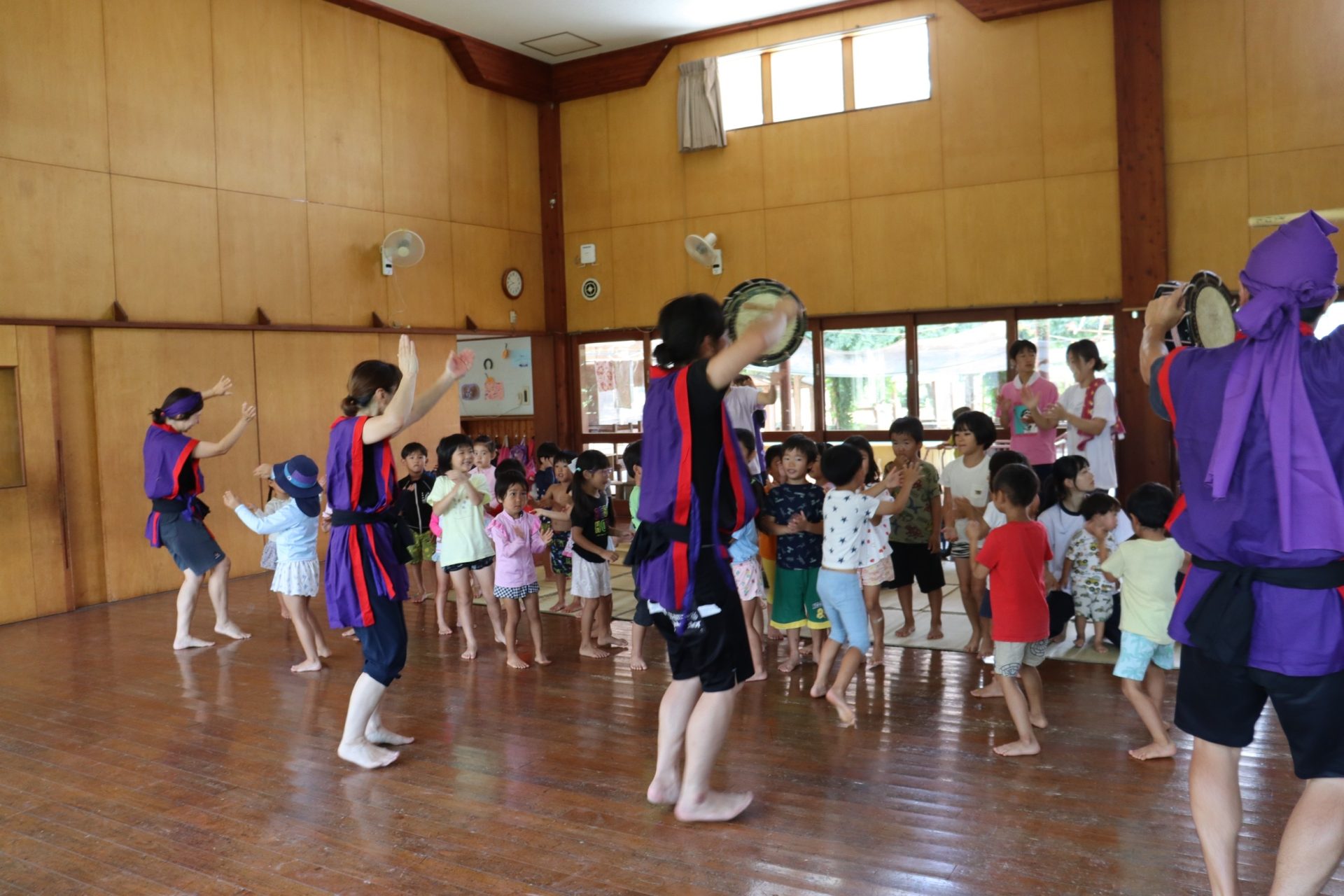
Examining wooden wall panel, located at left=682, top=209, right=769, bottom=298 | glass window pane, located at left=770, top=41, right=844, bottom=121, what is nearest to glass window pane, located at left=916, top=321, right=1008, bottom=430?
wooden wall panel, located at left=682, top=209, right=769, bottom=298

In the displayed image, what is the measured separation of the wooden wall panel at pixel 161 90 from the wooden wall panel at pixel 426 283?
2.12m

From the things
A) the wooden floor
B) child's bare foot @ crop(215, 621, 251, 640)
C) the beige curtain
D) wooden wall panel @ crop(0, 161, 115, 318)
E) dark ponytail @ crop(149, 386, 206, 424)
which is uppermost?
the beige curtain

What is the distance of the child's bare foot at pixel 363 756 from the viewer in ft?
13.6

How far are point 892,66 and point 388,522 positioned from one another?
8199mm

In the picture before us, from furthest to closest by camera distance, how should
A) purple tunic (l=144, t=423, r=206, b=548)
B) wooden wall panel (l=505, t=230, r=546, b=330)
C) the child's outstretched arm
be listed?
wooden wall panel (l=505, t=230, r=546, b=330), purple tunic (l=144, t=423, r=206, b=548), the child's outstretched arm

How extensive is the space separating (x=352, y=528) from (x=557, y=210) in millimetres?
8971

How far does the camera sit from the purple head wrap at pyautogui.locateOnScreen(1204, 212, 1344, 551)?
2.23 meters

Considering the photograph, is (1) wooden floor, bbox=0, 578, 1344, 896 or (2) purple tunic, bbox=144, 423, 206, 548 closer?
(1) wooden floor, bbox=0, 578, 1344, 896

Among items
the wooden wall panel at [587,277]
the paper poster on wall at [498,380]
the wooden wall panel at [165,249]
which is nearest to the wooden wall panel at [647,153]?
the wooden wall panel at [587,277]

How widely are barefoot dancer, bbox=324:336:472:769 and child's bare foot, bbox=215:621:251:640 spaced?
285 cm

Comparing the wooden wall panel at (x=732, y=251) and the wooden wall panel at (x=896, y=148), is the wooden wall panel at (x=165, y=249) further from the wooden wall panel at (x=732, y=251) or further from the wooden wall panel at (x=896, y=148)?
the wooden wall panel at (x=896, y=148)

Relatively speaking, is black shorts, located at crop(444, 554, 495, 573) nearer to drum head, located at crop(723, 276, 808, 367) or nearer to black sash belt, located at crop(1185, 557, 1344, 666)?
drum head, located at crop(723, 276, 808, 367)

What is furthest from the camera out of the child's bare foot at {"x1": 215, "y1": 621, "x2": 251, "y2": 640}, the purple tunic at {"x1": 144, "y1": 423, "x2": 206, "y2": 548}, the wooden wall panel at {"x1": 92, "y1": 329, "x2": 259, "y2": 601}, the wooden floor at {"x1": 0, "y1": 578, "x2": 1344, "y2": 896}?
the wooden wall panel at {"x1": 92, "y1": 329, "x2": 259, "y2": 601}

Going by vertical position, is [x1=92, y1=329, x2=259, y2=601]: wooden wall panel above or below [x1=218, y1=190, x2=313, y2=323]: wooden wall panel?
below
